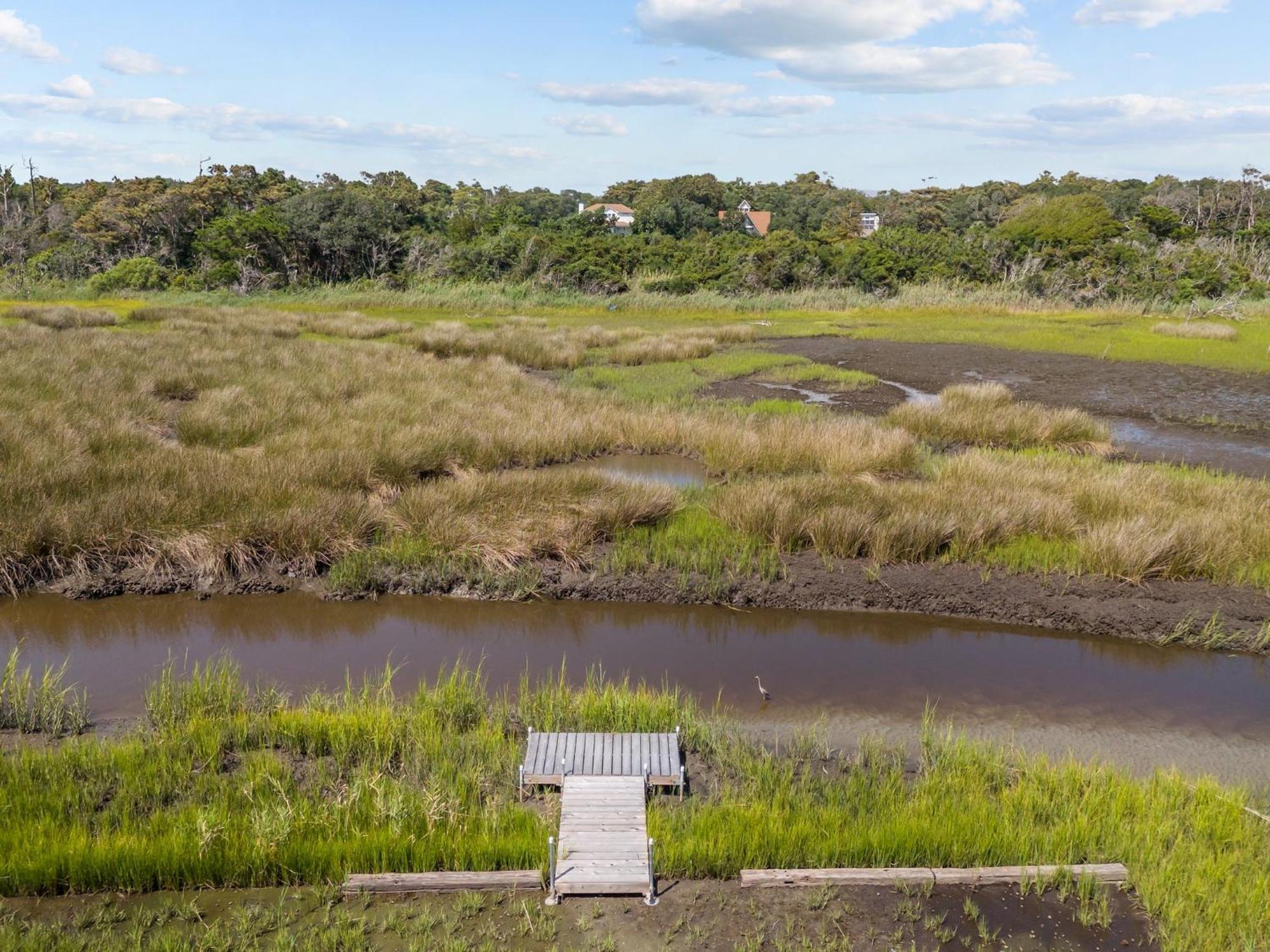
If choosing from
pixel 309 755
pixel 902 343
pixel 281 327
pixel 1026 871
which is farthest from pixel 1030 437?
pixel 281 327

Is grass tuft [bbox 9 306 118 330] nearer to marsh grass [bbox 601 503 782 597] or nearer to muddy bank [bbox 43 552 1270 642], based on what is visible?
muddy bank [bbox 43 552 1270 642]

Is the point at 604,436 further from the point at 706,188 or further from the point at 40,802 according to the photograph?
the point at 706,188

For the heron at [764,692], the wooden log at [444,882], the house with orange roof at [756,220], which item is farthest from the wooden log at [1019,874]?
the house with orange roof at [756,220]

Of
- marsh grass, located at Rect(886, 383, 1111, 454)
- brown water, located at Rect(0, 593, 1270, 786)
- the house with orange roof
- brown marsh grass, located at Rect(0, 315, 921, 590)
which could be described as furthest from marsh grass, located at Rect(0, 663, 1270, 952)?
the house with orange roof

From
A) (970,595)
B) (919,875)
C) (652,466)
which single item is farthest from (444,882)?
(652,466)

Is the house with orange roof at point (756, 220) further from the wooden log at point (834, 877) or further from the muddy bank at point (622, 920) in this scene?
the muddy bank at point (622, 920)

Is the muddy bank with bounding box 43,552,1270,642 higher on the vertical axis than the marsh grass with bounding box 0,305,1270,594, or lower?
lower
